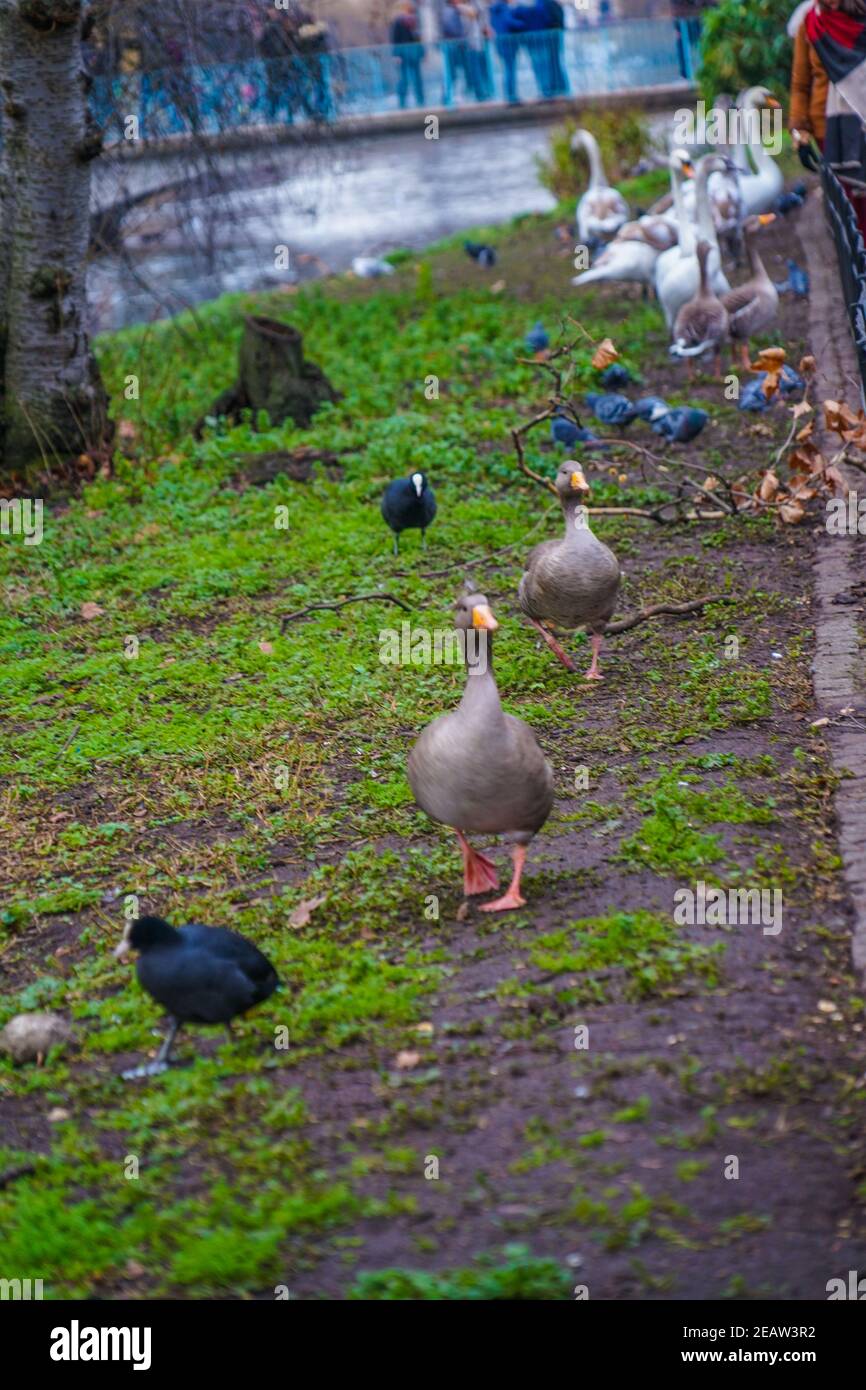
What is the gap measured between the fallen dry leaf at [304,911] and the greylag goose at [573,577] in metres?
2.05

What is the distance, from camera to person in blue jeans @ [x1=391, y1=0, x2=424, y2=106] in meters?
32.7

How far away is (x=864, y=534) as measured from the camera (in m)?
8.36

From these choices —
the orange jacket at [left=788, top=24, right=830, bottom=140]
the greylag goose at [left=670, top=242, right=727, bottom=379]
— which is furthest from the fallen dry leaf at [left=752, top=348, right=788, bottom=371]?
the orange jacket at [left=788, top=24, right=830, bottom=140]

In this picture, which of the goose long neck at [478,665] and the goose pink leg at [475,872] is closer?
the goose long neck at [478,665]

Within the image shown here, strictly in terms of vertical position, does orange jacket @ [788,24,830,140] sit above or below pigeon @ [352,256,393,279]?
below

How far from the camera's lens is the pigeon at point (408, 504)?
27.9ft

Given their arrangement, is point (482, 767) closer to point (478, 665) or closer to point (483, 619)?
point (478, 665)

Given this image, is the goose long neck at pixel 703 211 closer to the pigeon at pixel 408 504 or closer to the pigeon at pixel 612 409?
the pigeon at pixel 612 409

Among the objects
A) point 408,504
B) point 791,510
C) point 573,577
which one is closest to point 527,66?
point 408,504

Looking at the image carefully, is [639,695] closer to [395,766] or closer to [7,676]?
[395,766]

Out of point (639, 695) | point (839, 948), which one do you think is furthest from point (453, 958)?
point (639, 695)

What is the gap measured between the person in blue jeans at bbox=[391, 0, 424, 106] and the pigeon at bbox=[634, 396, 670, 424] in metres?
25.1

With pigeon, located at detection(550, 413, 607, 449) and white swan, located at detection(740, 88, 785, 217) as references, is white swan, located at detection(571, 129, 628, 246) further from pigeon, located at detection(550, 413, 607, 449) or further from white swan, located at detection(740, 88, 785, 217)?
pigeon, located at detection(550, 413, 607, 449)

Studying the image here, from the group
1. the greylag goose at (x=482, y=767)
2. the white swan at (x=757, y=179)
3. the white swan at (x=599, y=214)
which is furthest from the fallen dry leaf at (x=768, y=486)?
the white swan at (x=599, y=214)
